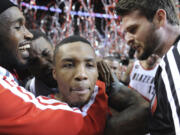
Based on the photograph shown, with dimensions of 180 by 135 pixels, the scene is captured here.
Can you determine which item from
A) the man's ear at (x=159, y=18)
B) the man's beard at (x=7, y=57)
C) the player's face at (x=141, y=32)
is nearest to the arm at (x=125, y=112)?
the player's face at (x=141, y=32)

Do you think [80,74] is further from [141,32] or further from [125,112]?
[141,32]

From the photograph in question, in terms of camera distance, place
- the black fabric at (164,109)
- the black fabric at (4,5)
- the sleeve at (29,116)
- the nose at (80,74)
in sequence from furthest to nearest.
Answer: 1. the black fabric at (4,5)
2. the nose at (80,74)
3. the black fabric at (164,109)
4. the sleeve at (29,116)

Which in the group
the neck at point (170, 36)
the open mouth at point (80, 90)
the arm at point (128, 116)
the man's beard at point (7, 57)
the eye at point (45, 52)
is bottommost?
the arm at point (128, 116)

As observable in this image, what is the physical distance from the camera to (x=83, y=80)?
116 centimetres

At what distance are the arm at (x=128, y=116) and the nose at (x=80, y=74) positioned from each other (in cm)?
25

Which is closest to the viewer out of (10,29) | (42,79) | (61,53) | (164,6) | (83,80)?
(83,80)

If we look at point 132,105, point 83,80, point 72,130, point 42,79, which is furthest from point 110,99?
point 42,79

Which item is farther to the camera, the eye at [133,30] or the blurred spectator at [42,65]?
the blurred spectator at [42,65]

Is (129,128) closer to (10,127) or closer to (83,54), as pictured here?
(83,54)

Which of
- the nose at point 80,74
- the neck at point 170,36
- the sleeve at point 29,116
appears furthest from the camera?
the neck at point 170,36

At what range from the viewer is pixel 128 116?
3.90 ft

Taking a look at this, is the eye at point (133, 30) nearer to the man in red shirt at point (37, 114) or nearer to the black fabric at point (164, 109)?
the black fabric at point (164, 109)

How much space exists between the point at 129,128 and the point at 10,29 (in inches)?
41.6

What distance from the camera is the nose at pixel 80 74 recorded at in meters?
1.15
